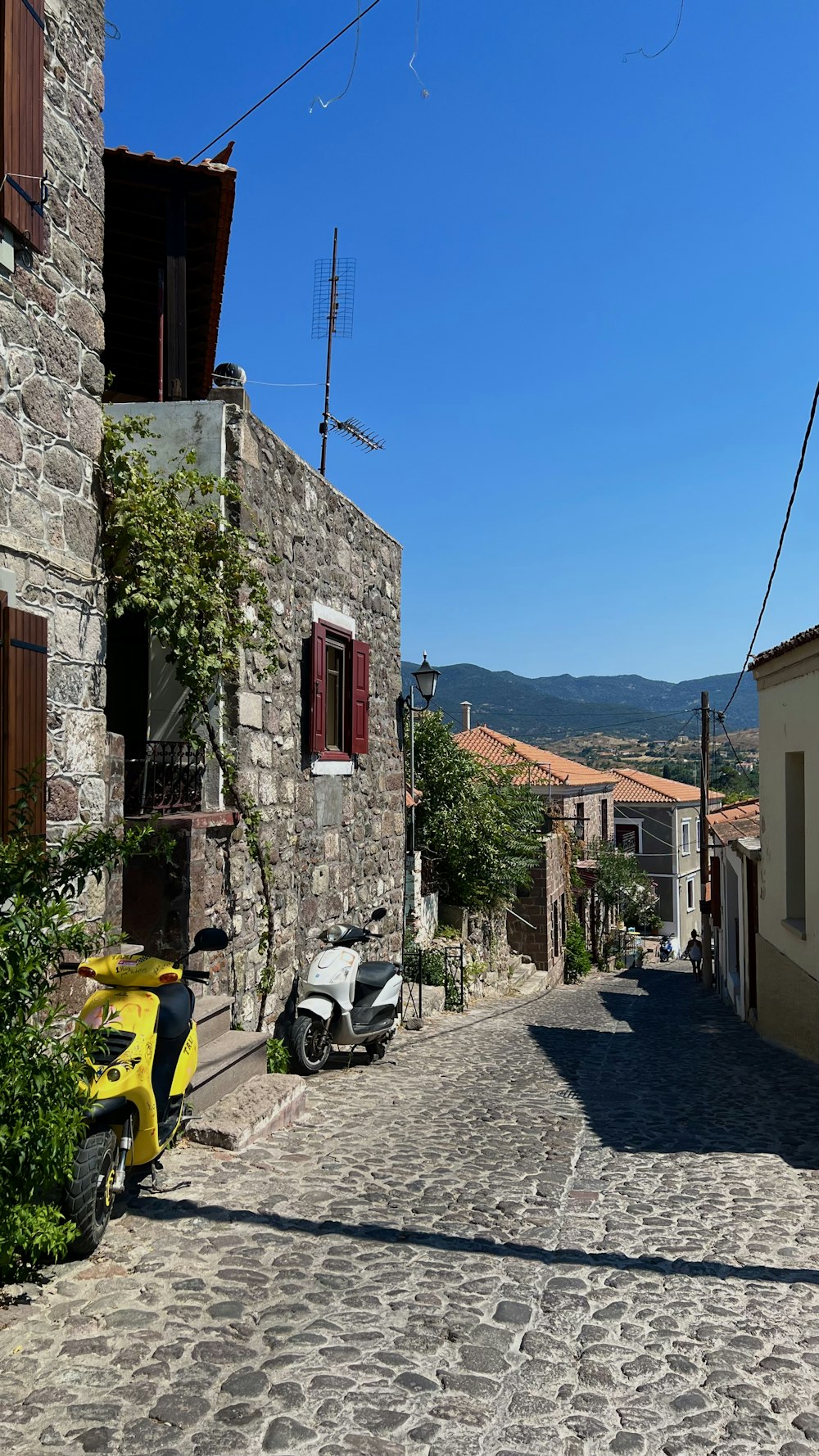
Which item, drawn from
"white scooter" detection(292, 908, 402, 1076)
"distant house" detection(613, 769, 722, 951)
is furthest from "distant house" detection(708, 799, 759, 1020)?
"distant house" detection(613, 769, 722, 951)

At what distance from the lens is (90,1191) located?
373 cm

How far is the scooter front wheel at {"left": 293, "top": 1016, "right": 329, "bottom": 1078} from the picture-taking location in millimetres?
7885

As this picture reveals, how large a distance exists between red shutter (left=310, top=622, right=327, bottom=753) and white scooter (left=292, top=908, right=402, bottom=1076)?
1.63m

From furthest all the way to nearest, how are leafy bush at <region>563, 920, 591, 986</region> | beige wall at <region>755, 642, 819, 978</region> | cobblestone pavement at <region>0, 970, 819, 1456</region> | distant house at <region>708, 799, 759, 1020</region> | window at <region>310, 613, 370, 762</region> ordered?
leafy bush at <region>563, 920, 591, 986</region>, distant house at <region>708, 799, 759, 1020</region>, beige wall at <region>755, 642, 819, 978</region>, window at <region>310, 613, 370, 762</region>, cobblestone pavement at <region>0, 970, 819, 1456</region>

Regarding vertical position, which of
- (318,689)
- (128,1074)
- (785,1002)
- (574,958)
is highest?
(318,689)

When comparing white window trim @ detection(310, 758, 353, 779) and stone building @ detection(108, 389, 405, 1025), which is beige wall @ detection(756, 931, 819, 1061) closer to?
Result: stone building @ detection(108, 389, 405, 1025)

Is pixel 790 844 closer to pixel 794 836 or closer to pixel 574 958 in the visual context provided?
pixel 794 836

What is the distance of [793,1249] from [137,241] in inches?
332

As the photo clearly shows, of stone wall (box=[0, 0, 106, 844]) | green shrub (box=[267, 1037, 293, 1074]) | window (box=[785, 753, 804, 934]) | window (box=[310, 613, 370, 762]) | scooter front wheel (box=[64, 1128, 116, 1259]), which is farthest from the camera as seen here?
window (box=[785, 753, 804, 934])

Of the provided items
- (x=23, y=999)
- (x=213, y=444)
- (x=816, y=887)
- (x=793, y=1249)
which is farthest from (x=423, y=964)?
(x=23, y=999)

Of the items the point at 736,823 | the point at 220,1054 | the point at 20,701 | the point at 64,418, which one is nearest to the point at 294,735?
the point at 220,1054

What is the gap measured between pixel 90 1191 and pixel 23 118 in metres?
4.41

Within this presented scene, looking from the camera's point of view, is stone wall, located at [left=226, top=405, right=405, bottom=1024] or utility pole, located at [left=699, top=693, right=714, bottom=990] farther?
utility pole, located at [left=699, top=693, right=714, bottom=990]

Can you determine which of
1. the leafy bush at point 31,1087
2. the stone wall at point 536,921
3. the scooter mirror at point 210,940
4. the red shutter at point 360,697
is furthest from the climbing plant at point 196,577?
the stone wall at point 536,921
